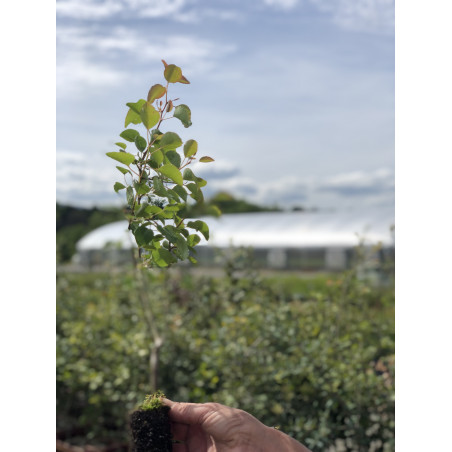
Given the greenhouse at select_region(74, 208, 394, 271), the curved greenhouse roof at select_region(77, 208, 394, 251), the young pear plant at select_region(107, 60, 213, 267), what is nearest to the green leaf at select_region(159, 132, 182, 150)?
the young pear plant at select_region(107, 60, 213, 267)

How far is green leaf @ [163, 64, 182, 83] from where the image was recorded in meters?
1.31

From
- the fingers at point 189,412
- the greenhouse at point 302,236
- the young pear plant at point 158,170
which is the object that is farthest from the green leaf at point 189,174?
the greenhouse at point 302,236

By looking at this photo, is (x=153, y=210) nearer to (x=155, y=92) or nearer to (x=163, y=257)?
(x=163, y=257)

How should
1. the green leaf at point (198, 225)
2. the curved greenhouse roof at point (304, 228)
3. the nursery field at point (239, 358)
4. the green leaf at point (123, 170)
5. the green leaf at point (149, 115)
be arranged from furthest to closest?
the curved greenhouse roof at point (304, 228), the nursery field at point (239, 358), the green leaf at point (198, 225), the green leaf at point (123, 170), the green leaf at point (149, 115)

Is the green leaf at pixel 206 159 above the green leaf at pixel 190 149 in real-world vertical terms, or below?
below

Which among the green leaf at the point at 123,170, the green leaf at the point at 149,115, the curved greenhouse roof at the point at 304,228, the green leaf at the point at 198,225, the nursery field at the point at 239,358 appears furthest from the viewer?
the curved greenhouse roof at the point at 304,228

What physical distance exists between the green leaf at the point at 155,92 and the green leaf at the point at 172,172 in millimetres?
164

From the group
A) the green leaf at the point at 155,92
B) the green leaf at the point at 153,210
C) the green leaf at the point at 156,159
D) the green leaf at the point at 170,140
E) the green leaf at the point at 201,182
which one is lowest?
the green leaf at the point at 153,210

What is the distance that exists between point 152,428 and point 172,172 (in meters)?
0.66

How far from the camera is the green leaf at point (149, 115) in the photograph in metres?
1.29

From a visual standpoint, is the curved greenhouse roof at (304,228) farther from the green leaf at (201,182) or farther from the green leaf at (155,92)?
the green leaf at (155,92)

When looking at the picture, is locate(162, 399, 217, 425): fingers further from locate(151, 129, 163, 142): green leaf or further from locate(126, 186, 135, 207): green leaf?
locate(151, 129, 163, 142): green leaf
